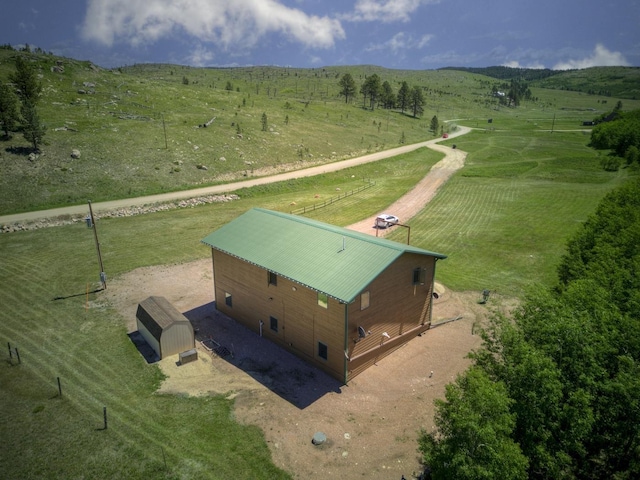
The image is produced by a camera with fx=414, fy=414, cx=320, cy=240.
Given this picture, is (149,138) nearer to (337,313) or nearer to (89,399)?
(89,399)

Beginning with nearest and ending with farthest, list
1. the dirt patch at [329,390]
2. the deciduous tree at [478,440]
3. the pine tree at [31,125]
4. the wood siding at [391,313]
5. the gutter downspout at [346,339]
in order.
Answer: the deciduous tree at [478,440] → the dirt patch at [329,390] → the gutter downspout at [346,339] → the wood siding at [391,313] → the pine tree at [31,125]

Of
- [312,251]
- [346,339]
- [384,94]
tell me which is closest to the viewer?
[346,339]

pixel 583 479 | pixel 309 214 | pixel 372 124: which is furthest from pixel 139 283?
pixel 372 124

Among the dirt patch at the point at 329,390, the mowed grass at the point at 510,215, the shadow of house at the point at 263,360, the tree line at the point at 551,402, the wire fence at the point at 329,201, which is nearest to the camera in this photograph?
the tree line at the point at 551,402

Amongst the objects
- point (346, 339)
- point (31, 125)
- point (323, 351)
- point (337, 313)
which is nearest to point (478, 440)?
point (346, 339)

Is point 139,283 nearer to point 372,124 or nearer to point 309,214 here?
point 309,214

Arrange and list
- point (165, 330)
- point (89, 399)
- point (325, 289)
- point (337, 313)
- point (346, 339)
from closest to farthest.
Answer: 1. point (89, 399)
2. point (325, 289)
3. point (346, 339)
4. point (337, 313)
5. point (165, 330)

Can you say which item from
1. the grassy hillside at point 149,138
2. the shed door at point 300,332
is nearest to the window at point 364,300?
the shed door at point 300,332

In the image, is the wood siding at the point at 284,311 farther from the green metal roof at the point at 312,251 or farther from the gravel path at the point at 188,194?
the gravel path at the point at 188,194
